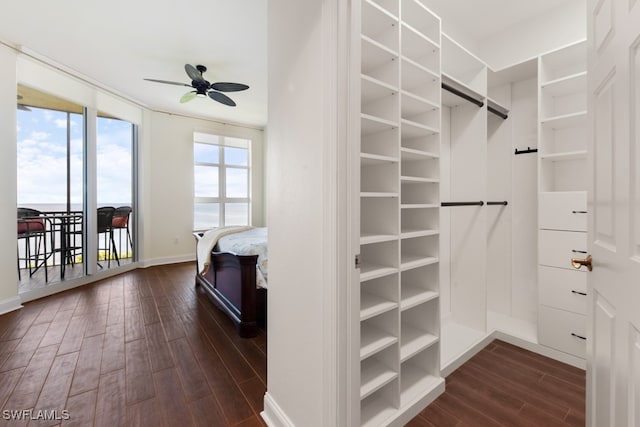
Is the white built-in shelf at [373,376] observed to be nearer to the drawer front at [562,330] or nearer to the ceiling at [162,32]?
the drawer front at [562,330]

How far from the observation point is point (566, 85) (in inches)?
80.1

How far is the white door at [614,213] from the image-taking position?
66 centimetres

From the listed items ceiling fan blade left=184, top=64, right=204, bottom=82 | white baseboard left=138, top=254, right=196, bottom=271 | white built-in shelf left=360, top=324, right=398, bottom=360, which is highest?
ceiling fan blade left=184, top=64, right=204, bottom=82

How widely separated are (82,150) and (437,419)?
5140 millimetres

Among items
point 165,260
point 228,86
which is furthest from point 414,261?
point 165,260

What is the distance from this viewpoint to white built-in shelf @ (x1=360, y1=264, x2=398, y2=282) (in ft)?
4.19

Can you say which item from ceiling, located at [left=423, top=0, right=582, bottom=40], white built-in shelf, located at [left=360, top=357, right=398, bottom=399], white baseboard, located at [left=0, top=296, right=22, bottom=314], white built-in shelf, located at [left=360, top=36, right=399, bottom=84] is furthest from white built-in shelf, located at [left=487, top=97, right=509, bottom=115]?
white baseboard, located at [left=0, top=296, right=22, bottom=314]

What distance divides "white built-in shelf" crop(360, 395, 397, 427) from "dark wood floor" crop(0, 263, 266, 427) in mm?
586

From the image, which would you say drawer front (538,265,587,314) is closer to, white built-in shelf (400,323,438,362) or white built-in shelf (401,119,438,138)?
white built-in shelf (400,323,438,362)

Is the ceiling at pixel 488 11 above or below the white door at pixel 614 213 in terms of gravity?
above

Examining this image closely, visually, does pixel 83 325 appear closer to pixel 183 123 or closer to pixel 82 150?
pixel 82 150

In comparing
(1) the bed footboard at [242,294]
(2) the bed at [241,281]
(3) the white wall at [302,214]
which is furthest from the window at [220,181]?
(3) the white wall at [302,214]

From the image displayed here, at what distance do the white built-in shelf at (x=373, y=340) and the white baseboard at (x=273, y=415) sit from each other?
50cm

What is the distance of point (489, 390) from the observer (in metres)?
1.67
